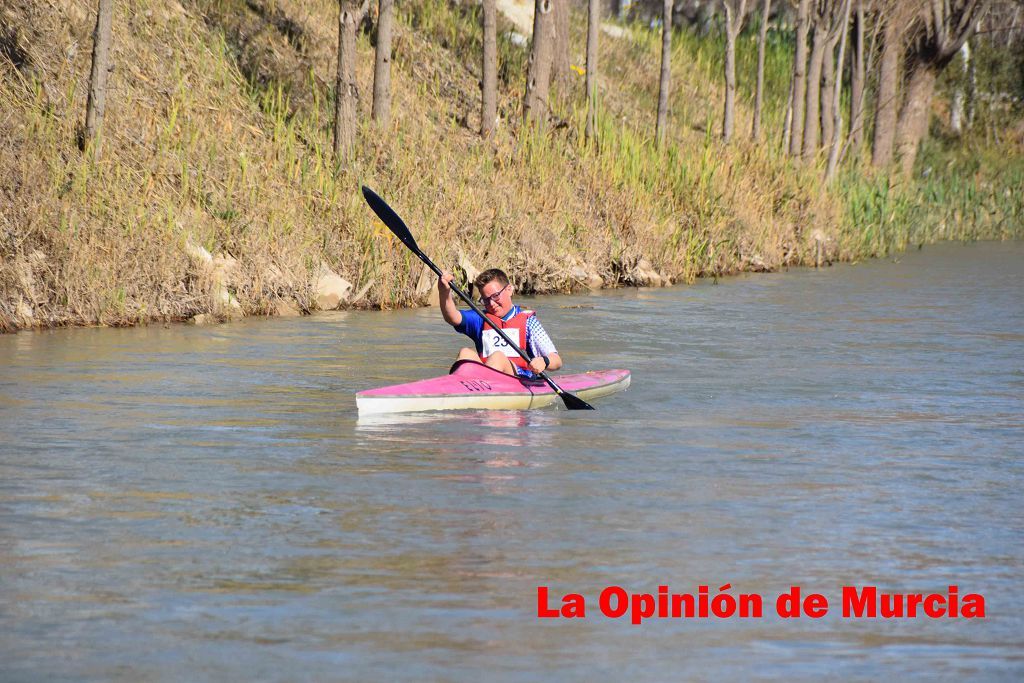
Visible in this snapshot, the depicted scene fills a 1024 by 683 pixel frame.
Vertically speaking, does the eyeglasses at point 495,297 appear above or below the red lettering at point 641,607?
above

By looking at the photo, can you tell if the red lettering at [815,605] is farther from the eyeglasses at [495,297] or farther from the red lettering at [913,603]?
the eyeglasses at [495,297]

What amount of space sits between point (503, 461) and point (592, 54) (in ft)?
48.4

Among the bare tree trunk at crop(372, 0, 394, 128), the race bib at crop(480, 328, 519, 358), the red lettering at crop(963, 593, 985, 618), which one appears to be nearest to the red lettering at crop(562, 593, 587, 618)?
the red lettering at crop(963, 593, 985, 618)

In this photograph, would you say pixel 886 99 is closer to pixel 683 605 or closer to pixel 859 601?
pixel 859 601

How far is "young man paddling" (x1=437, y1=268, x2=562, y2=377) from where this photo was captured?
36.3 feet

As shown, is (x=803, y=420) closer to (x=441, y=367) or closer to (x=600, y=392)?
(x=600, y=392)

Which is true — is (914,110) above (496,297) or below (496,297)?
above

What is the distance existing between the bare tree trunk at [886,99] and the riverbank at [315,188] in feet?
13.0

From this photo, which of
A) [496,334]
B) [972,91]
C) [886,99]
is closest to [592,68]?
[886,99]

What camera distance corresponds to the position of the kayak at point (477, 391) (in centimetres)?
1009

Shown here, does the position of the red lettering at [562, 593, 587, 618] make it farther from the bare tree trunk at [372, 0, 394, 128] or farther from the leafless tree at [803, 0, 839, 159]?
the leafless tree at [803, 0, 839, 159]

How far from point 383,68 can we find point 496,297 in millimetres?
9130

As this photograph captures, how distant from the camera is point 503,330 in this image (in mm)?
11305

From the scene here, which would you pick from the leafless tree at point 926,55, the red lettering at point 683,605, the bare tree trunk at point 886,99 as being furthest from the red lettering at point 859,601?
the leafless tree at point 926,55
